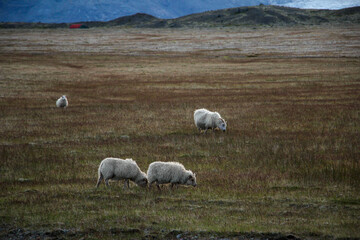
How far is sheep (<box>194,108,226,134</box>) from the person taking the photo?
20.5 metres

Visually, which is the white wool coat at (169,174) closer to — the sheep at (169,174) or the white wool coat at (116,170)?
the sheep at (169,174)

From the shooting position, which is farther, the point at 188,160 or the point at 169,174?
the point at 188,160

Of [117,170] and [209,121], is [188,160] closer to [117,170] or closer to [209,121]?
[117,170]

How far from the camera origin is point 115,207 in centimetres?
1055

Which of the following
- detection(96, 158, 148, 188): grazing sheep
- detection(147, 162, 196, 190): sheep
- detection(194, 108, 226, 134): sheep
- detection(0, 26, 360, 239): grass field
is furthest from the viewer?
detection(194, 108, 226, 134): sheep

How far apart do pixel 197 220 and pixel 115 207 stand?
7.78 ft

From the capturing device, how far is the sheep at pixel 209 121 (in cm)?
2055

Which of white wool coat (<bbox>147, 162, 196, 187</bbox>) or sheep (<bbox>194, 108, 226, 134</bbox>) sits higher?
sheep (<bbox>194, 108, 226, 134</bbox>)

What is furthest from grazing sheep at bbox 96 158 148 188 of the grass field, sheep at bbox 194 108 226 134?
sheep at bbox 194 108 226 134

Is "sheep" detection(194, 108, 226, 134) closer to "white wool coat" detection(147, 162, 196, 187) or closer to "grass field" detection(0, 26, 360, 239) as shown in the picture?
"grass field" detection(0, 26, 360, 239)

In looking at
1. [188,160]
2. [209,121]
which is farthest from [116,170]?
[209,121]

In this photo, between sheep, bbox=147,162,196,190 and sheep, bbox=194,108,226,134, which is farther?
sheep, bbox=194,108,226,134

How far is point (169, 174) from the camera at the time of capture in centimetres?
1248

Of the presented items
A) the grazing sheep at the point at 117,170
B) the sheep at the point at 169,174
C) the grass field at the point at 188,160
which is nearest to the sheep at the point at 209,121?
the grass field at the point at 188,160
